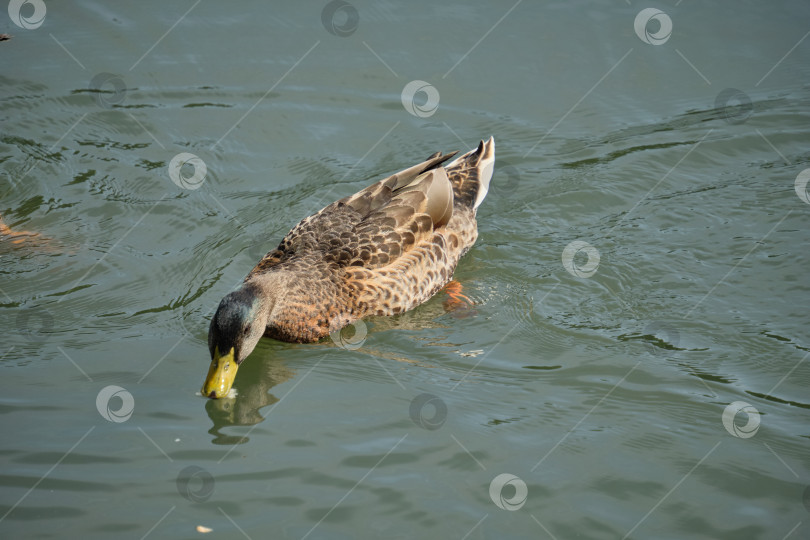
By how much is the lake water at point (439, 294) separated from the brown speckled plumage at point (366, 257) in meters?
0.26

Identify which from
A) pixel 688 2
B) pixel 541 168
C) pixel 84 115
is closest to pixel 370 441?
pixel 541 168

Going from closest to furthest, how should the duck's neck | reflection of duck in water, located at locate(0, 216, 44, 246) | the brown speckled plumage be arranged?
the duck's neck → the brown speckled plumage → reflection of duck in water, located at locate(0, 216, 44, 246)

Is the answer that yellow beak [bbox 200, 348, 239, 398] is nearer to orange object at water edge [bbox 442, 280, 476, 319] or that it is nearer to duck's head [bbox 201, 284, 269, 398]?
duck's head [bbox 201, 284, 269, 398]

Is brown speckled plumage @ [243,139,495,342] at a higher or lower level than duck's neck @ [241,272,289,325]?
higher

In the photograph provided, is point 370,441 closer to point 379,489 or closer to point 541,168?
point 379,489

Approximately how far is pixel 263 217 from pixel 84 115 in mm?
2728

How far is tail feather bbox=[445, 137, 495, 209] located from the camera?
29.6ft

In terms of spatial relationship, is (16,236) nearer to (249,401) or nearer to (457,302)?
(249,401)

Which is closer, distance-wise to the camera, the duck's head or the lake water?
the lake water

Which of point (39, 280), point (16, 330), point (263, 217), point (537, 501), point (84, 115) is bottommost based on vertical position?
point (537, 501)

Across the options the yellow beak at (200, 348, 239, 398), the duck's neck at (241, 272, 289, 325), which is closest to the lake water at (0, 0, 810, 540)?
the yellow beak at (200, 348, 239, 398)

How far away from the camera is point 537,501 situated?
18.8ft

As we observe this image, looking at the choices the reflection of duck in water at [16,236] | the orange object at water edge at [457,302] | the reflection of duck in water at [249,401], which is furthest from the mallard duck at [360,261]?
the reflection of duck in water at [16,236]

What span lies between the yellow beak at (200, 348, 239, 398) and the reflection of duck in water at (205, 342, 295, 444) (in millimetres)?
183
